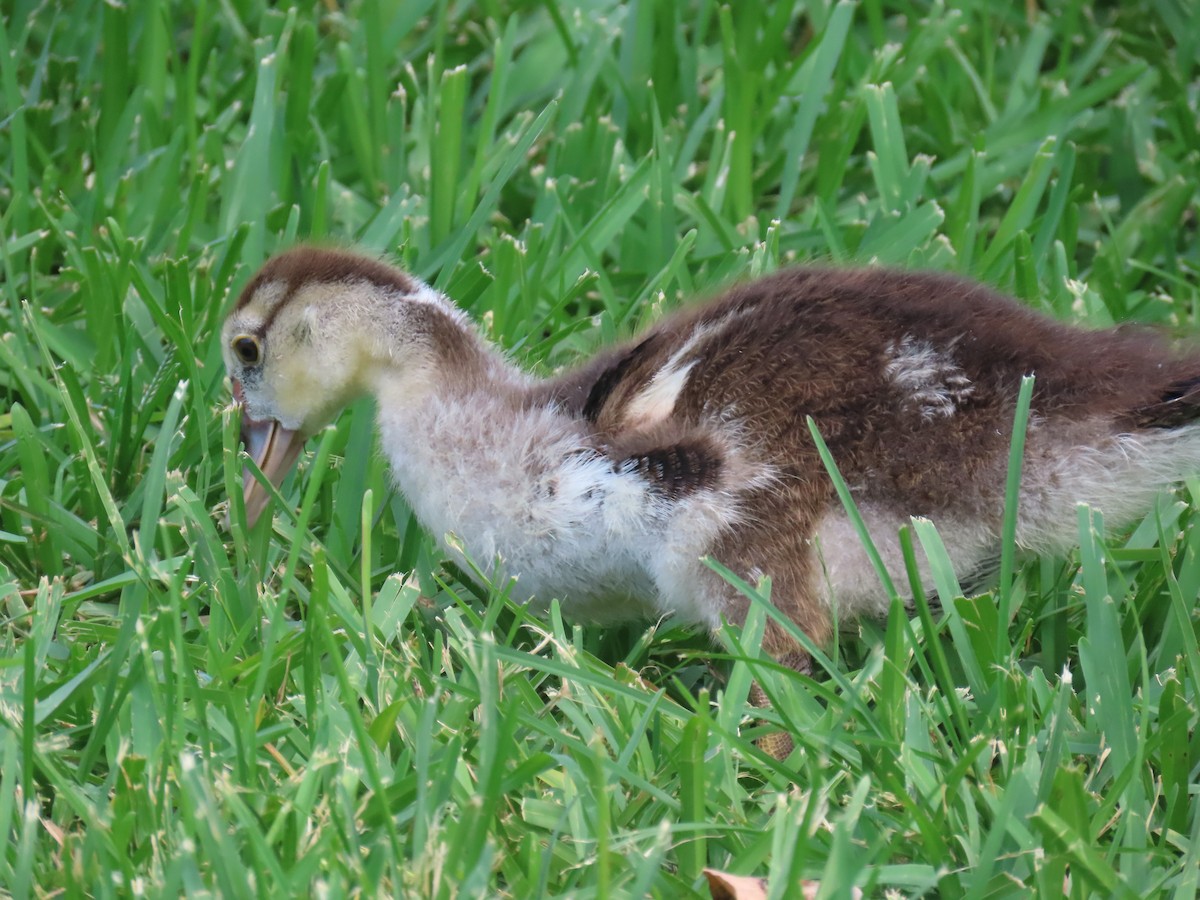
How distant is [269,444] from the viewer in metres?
2.97

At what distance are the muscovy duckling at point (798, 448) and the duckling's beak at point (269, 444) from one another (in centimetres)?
34

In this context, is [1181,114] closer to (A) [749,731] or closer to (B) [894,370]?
(B) [894,370]

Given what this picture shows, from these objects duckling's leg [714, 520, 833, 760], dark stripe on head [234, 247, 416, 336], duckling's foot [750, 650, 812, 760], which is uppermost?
dark stripe on head [234, 247, 416, 336]

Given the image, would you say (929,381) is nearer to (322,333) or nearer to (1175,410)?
(1175,410)

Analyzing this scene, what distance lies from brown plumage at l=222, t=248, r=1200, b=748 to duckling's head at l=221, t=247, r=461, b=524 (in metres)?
0.18

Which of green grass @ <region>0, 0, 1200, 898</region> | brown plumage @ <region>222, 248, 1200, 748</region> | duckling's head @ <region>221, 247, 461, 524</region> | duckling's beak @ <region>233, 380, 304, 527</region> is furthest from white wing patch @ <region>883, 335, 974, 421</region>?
duckling's beak @ <region>233, 380, 304, 527</region>

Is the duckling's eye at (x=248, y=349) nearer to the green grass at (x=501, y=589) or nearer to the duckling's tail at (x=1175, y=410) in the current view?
the green grass at (x=501, y=589)

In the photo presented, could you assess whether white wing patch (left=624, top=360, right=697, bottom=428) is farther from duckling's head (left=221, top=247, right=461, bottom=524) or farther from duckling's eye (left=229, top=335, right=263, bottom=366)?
duckling's eye (left=229, top=335, right=263, bottom=366)

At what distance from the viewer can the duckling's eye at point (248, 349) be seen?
2.88 meters

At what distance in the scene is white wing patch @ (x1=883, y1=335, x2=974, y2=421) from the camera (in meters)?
2.50

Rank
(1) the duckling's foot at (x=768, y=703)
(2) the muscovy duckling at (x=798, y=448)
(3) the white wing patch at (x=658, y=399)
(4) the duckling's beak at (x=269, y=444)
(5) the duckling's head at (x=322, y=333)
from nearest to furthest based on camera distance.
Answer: (1) the duckling's foot at (x=768, y=703)
(2) the muscovy duckling at (x=798, y=448)
(3) the white wing patch at (x=658, y=399)
(5) the duckling's head at (x=322, y=333)
(4) the duckling's beak at (x=269, y=444)

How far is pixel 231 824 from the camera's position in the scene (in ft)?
6.86

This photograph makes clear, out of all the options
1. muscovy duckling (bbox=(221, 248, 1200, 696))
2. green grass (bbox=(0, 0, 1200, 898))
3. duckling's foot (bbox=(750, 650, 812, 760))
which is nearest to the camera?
green grass (bbox=(0, 0, 1200, 898))

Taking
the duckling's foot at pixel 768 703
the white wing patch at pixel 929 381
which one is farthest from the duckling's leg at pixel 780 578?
the white wing patch at pixel 929 381
